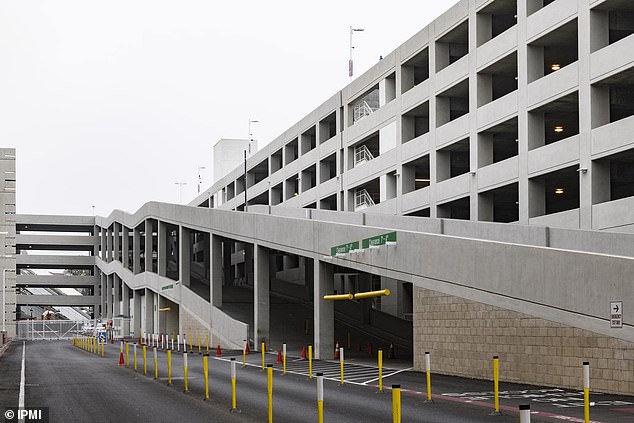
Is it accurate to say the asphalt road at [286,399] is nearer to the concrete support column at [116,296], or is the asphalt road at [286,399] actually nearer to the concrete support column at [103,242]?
the concrete support column at [116,296]

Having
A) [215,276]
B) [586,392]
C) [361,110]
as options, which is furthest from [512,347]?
[361,110]

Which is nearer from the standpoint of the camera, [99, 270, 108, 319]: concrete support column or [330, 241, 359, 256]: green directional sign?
[330, 241, 359, 256]: green directional sign

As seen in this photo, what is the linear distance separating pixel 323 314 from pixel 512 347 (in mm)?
15202

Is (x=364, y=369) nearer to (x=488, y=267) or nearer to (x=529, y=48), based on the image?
(x=488, y=267)

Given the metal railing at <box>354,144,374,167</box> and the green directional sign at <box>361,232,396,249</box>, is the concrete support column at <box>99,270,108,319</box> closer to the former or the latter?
the metal railing at <box>354,144,374,167</box>

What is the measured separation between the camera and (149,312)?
258 feet

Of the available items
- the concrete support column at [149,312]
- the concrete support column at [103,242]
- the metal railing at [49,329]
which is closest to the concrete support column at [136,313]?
the concrete support column at [149,312]

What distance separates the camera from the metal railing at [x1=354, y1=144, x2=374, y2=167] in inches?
2267

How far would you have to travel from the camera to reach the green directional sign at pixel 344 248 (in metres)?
35.4

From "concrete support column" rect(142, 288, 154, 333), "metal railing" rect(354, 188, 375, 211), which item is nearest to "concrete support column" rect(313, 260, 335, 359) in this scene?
"metal railing" rect(354, 188, 375, 211)

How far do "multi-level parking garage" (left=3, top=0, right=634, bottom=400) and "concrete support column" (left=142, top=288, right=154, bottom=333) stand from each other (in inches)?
208

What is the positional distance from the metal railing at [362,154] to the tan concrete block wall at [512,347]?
27.3 m

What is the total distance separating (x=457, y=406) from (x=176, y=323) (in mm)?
56034

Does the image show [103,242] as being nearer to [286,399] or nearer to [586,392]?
[286,399]
